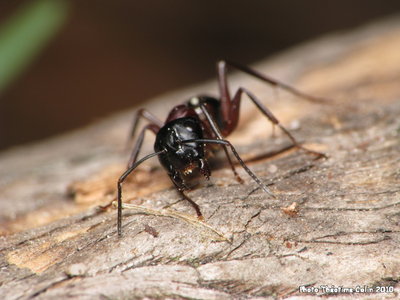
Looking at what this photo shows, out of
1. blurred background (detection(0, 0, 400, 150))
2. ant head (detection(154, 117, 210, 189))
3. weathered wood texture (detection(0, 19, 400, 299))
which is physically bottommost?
weathered wood texture (detection(0, 19, 400, 299))

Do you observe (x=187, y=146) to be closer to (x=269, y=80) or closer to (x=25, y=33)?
(x=269, y=80)

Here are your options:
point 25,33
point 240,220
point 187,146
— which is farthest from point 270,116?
point 25,33

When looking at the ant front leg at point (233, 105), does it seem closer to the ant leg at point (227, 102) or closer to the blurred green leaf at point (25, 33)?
the ant leg at point (227, 102)

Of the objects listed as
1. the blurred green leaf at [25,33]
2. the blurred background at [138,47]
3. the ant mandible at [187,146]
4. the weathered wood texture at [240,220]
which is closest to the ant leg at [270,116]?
the ant mandible at [187,146]

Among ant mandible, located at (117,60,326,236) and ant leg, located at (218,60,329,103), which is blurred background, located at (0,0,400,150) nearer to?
ant leg, located at (218,60,329,103)

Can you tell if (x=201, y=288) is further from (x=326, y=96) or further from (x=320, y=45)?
(x=320, y=45)

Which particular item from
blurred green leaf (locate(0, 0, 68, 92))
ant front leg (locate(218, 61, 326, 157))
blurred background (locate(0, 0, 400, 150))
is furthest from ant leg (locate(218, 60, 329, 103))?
blurred background (locate(0, 0, 400, 150))
